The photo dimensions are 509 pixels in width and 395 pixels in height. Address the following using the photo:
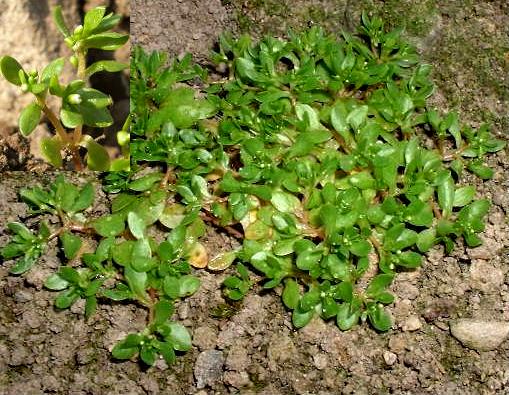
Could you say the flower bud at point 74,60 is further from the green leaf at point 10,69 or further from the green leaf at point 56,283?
the green leaf at point 56,283

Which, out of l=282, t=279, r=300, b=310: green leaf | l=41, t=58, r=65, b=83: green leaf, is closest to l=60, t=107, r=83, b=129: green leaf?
l=41, t=58, r=65, b=83: green leaf

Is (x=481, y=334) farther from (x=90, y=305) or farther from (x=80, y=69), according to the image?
A: (x=80, y=69)

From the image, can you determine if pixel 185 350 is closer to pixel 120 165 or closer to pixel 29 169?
pixel 120 165

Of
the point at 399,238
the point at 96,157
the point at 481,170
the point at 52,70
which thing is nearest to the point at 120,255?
the point at 96,157

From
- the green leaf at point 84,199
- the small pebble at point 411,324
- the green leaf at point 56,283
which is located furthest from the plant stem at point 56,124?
the small pebble at point 411,324

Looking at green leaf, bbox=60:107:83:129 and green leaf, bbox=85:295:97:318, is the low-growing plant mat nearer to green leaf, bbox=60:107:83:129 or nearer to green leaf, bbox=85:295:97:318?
green leaf, bbox=85:295:97:318

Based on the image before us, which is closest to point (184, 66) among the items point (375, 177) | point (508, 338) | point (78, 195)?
point (78, 195)

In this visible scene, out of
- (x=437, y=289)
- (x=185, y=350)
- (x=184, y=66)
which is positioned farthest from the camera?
(x=184, y=66)
